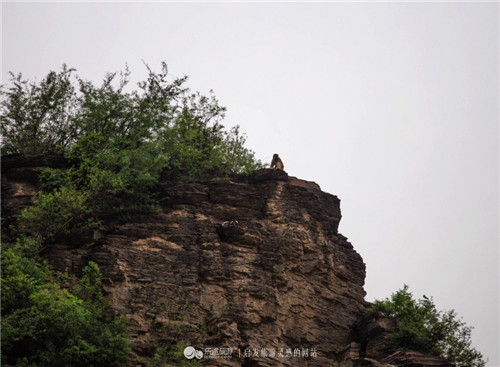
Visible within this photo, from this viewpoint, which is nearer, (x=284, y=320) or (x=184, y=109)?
(x=284, y=320)

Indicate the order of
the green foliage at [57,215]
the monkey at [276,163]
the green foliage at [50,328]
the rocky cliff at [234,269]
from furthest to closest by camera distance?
the monkey at [276,163] → the green foliage at [57,215] → the rocky cliff at [234,269] → the green foliage at [50,328]

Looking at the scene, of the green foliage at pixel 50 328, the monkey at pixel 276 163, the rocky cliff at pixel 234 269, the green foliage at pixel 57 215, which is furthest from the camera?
the monkey at pixel 276 163

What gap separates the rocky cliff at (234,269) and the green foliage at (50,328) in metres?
1.18

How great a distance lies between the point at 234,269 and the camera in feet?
92.6

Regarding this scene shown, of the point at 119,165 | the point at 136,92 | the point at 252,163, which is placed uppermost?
the point at 136,92

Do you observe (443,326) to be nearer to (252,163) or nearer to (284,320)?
(284,320)

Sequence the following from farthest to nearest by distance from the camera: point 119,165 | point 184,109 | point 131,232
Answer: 1. point 184,109
2. point 119,165
3. point 131,232

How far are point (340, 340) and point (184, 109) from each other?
49.6ft

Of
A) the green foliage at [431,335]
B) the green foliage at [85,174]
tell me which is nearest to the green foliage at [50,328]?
the green foliage at [85,174]

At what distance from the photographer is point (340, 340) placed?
29.2 m

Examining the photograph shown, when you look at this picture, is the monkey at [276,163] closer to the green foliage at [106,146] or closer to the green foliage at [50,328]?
the green foliage at [106,146]

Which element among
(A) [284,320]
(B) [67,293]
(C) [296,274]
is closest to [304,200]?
(C) [296,274]

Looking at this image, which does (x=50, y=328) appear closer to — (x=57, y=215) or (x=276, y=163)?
(x=57, y=215)

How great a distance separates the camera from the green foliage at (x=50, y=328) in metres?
23.4
